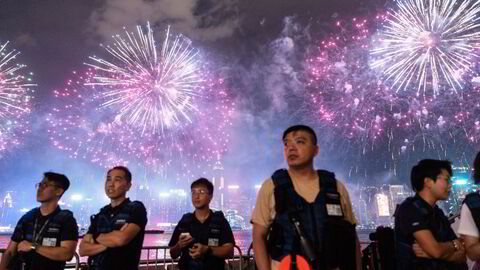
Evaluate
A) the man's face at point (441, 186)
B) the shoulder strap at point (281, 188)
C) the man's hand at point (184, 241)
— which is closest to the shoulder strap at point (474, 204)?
the man's face at point (441, 186)

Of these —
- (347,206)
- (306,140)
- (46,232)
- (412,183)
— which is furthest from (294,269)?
(46,232)

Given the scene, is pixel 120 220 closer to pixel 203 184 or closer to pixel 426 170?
pixel 203 184

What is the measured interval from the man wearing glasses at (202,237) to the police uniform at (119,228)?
0.77m

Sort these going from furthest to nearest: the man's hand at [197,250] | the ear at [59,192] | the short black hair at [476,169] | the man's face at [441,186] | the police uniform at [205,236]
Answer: the police uniform at [205,236], the ear at [59,192], the man's hand at [197,250], the man's face at [441,186], the short black hair at [476,169]

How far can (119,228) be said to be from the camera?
175 inches

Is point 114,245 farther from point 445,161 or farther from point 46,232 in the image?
point 445,161

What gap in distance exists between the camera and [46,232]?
4.64 metres

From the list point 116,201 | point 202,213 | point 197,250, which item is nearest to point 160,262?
point 202,213

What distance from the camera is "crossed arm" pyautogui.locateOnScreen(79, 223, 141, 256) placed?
167 inches

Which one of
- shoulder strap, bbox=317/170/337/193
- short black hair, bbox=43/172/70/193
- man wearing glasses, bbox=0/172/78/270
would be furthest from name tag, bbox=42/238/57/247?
shoulder strap, bbox=317/170/337/193

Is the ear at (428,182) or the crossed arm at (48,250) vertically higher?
the ear at (428,182)

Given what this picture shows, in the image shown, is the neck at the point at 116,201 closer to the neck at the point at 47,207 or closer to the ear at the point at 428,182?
the neck at the point at 47,207

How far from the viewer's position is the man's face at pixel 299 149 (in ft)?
10.7

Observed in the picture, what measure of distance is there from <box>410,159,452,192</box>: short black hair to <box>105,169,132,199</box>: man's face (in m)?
3.83
